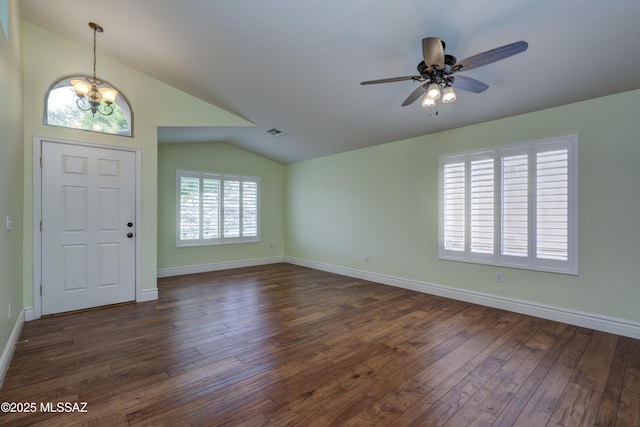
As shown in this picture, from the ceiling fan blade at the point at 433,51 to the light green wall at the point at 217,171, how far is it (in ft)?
16.9

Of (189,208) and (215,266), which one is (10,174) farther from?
(215,266)

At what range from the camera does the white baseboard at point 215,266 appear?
5.79 meters

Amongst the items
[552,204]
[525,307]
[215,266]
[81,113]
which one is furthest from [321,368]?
[215,266]

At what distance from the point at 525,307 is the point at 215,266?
565cm

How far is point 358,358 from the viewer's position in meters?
2.58

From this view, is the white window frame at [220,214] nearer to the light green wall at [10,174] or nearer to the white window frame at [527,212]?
the light green wall at [10,174]

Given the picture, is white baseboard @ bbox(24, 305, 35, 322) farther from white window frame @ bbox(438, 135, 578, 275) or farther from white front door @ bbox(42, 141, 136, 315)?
white window frame @ bbox(438, 135, 578, 275)

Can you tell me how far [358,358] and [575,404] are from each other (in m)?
1.54

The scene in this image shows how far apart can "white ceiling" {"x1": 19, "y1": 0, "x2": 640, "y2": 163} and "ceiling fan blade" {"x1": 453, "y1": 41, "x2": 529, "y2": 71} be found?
45 cm

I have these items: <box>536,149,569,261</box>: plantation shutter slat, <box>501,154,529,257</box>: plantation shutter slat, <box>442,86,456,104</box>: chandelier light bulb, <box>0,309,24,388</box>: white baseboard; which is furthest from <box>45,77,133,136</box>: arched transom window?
<box>536,149,569,261</box>: plantation shutter slat

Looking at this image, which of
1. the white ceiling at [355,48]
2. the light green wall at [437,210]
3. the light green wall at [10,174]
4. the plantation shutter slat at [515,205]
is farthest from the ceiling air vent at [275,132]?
the plantation shutter slat at [515,205]

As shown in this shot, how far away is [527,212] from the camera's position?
3.63 meters

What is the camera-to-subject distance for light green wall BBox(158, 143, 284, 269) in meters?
5.79

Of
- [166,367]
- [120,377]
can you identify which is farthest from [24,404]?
[166,367]
